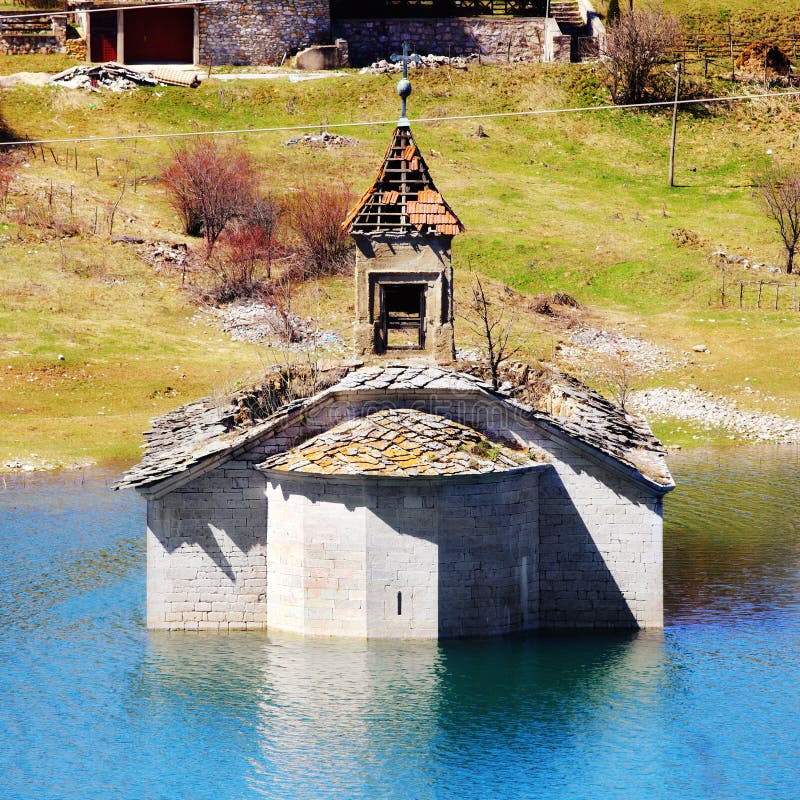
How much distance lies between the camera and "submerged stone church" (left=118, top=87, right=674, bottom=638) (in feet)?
88.3

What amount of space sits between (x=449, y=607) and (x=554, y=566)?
2.72 meters

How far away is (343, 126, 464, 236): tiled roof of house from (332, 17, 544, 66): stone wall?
6153 cm

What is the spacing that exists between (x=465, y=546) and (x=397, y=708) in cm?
337

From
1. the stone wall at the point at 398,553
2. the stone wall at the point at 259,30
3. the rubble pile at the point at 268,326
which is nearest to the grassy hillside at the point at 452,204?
the rubble pile at the point at 268,326

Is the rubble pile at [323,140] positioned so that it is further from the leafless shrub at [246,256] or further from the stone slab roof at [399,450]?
the stone slab roof at [399,450]

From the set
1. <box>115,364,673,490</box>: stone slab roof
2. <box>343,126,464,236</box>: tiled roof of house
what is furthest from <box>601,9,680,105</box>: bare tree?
<box>343,126,464,236</box>: tiled roof of house

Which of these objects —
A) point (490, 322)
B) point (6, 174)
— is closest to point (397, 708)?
point (490, 322)

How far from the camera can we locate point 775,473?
45719 millimetres

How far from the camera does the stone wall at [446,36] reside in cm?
8988

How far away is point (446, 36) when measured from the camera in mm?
90188

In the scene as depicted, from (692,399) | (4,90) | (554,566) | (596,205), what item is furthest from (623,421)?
(4,90)

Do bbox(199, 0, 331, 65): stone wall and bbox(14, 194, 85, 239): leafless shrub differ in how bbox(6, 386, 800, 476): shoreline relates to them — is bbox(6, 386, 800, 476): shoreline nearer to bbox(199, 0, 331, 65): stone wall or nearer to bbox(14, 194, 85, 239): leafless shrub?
bbox(14, 194, 85, 239): leafless shrub

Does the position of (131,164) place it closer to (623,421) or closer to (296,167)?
(296,167)

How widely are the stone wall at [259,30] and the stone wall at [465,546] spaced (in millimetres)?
64300
